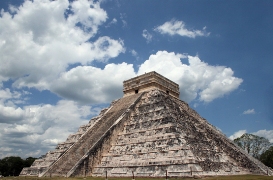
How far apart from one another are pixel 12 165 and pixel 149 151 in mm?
31627

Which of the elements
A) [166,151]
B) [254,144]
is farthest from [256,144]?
[166,151]

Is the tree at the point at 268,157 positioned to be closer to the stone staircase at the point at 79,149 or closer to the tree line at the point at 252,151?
the tree line at the point at 252,151

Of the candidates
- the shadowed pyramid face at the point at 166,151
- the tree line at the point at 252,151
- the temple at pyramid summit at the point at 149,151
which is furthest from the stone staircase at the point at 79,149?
the tree line at the point at 252,151

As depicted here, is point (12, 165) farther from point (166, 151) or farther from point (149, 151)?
point (166, 151)

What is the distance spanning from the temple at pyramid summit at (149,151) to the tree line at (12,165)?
21896mm

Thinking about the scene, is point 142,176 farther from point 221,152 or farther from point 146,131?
point 221,152

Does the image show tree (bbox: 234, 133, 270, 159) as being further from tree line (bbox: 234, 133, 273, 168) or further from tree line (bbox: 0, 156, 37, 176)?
tree line (bbox: 0, 156, 37, 176)

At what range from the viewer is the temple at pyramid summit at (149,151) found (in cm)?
1290

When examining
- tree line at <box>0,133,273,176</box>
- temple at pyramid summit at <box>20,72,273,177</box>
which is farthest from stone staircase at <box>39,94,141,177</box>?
tree line at <box>0,133,273,176</box>

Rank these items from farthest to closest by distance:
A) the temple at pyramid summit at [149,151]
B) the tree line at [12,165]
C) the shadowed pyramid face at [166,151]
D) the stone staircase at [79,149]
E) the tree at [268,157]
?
the tree line at [12,165]
the tree at [268,157]
the stone staircase at [79,149]
the temple at pyramid summit at [149,151]
the shadowed pyramid face at [166,151]

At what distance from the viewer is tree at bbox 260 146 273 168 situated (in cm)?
3060

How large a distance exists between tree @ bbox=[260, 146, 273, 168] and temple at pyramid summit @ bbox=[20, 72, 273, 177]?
16.2 meters

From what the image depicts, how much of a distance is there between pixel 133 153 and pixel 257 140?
81.2 ft

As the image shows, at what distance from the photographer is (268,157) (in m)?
31.0
